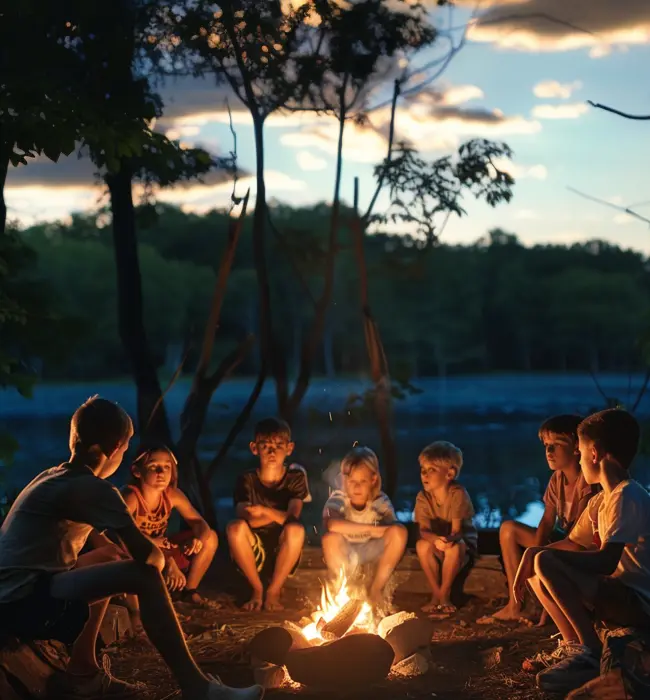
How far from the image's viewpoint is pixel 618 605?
12.2 ft

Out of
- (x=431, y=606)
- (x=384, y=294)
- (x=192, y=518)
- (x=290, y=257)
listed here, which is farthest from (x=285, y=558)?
(x=384, y=294)

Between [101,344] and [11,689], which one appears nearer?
[11,689]

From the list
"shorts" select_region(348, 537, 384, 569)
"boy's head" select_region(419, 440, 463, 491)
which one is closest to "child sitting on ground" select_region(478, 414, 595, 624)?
"boy's head" select_region(419, 440, 463, 491)

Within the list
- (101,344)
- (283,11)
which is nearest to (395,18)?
(283,11)

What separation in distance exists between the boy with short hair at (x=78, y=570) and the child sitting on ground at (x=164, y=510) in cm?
157

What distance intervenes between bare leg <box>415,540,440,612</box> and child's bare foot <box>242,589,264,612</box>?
3.16 feet

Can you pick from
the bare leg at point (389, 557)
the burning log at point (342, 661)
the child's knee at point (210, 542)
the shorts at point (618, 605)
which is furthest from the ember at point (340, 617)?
the shorts at point (618, 605)

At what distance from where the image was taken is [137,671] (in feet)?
14.3

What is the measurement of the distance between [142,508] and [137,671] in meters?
1.13

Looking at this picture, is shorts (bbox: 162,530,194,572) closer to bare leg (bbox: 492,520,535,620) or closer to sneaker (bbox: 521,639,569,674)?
bare leg (bbox: 492,520,535,620)

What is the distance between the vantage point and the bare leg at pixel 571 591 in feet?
12.4

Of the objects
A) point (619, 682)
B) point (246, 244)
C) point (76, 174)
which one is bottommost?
point (619, 682)

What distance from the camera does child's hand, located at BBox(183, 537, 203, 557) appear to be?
532 cm

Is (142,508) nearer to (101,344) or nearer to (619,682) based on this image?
Answer: (619,682)
